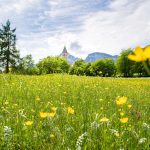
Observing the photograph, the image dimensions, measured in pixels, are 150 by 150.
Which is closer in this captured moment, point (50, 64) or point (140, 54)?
point (140, 54)

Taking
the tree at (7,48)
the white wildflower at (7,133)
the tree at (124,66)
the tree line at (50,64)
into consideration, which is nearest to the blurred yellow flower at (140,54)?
the white wildflower at (7,133)

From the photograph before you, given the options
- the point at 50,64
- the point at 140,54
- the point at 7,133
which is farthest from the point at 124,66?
the point at 140,54

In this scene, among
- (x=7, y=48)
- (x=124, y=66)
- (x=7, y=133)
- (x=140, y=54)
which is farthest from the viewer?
(x=124, y=66)

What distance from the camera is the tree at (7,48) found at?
3182 inches

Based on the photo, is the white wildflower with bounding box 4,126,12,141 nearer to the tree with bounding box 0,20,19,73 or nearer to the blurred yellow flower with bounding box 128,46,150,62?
the blurred yellow flower with bounding box 128,46,150,62

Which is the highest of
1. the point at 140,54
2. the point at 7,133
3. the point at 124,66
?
the point at 124,66

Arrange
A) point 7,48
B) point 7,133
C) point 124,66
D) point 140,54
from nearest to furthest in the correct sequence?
point 140,54
point 7,133
point 7,48
point 124,66

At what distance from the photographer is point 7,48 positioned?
274 ft

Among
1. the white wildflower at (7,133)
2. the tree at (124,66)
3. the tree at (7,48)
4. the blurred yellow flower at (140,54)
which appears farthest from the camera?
the tree at (124,66)

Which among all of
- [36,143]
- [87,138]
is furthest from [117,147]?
[36,143]

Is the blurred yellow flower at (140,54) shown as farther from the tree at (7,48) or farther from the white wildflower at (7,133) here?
the tree at (7,48)

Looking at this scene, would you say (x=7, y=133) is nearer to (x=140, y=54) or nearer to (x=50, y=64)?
(x=140, y=54)

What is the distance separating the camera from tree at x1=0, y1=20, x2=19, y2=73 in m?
80.8

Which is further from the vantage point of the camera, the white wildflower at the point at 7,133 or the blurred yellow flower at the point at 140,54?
the white wildflower at the point at 7,133
